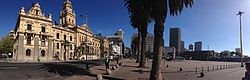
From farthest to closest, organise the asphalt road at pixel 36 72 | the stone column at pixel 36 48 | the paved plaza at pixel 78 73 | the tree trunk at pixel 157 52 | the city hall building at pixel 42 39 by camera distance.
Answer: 1. the stone column at pixel 36 48
2. the city hall building at pixel 42 39
3. the paved plaza at pixel 78 73
4. the asphalt road at pixel 36 72
5. the tree trunk at pixel 157 52

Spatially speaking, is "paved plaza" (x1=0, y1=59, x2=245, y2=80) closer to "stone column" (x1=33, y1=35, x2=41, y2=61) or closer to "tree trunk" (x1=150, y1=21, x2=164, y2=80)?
"tree trunk" (x1=150, y1=21, x2=164, y2=80)

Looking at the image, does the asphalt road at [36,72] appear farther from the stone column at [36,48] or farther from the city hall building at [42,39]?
the stone column at [36,48]

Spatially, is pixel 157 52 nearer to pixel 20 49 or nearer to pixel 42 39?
pixel 20 49

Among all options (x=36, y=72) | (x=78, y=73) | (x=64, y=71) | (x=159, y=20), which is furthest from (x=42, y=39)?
(x=159, y=20)

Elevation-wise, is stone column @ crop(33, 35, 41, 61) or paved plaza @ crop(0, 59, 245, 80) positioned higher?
stone column @ crop(33, 35, 41, 61)

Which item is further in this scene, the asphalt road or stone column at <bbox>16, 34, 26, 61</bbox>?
stone column at <bbox>16, 34, 26, 61</bbox>

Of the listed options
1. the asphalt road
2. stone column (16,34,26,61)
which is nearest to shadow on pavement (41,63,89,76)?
the asphalt road

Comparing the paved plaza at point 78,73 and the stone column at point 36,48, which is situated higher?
the stone column at point 36,48

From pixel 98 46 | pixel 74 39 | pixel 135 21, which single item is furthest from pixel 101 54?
pixel 135 21

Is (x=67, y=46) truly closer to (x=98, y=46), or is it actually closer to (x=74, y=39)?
(x=74, y=39)

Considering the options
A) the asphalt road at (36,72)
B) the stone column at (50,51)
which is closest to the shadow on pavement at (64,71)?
the asphalt road at (36,72)

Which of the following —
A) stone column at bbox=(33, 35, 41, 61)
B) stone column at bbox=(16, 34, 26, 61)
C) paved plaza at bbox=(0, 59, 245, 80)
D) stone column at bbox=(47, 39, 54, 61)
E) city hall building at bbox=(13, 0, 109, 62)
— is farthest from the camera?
stone column at bbox=(47, 39, 54, 61)

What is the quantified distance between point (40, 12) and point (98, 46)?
6208cm

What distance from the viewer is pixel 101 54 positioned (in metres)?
135
